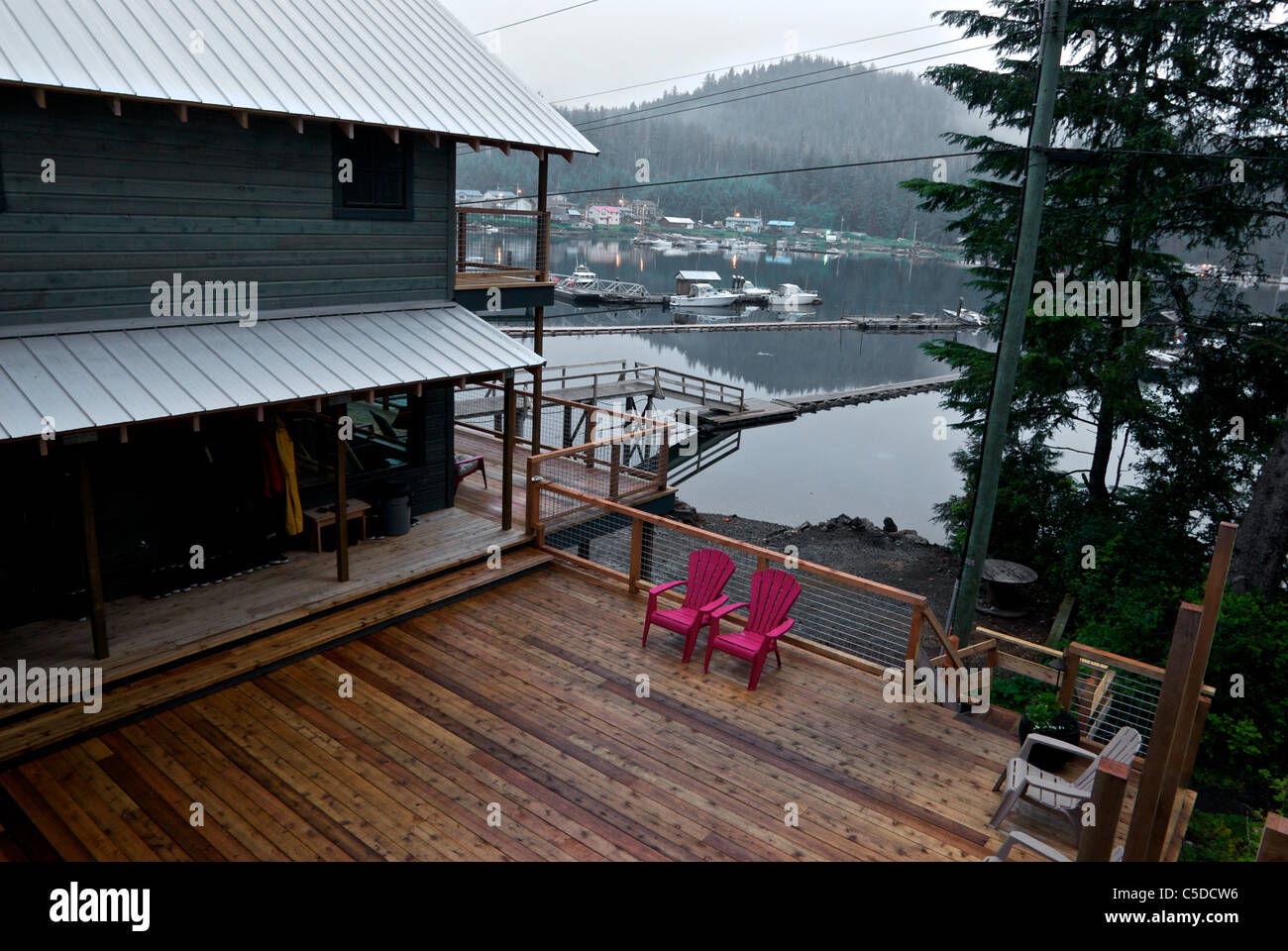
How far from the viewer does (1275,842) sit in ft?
10.3

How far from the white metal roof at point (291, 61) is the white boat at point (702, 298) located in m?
65.2

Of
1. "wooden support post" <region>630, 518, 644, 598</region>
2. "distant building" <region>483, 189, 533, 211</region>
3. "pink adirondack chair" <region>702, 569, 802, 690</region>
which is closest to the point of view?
"pink adirondack chair" <region>702, 569, 802, 690</region>

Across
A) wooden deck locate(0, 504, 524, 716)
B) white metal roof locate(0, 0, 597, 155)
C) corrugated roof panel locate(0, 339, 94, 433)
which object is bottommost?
wooden deck locate(0, 504, 524, 716)

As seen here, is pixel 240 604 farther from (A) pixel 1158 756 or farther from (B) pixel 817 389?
(B) pixel 817 389

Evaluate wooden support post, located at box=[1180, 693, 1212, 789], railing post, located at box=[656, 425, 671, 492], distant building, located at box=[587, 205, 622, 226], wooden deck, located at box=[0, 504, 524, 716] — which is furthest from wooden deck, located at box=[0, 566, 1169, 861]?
distant building, located at box=[587, 205, 622, 226]

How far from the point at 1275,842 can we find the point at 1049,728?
4551mm

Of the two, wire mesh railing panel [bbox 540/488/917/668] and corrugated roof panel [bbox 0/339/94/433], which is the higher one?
corrugated roof panel [bbox 0/339/94/433]

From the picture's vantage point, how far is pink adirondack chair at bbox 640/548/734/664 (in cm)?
936

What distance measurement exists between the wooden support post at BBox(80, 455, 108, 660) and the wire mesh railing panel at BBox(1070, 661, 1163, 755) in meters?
9.01

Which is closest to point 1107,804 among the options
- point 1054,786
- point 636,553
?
point 1054,786

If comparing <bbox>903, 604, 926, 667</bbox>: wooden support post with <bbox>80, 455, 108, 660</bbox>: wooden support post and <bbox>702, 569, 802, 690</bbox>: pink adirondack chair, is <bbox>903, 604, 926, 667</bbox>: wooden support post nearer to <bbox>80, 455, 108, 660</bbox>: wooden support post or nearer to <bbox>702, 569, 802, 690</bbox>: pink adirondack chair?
<bbox>702, 569, 802, 690</bbox>: pink adirondack chair

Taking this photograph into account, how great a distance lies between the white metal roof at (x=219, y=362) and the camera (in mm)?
7562

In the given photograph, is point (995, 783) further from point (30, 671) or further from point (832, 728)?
point (30, 671)

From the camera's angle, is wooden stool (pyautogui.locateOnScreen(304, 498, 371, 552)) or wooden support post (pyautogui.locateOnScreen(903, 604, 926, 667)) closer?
wooden support post (pyautogui.locateOnScreen(903, 604, 926, 667))
